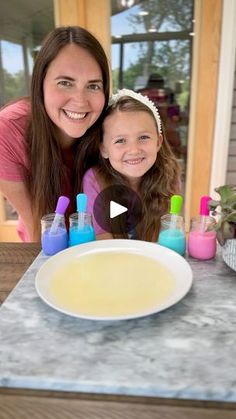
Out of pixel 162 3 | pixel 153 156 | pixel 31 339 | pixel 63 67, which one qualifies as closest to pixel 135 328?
pixel 31 339

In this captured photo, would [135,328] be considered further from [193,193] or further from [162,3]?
[162,3]

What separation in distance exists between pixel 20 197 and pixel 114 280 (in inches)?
30.5

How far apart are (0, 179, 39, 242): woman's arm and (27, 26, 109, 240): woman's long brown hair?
1.3 inches

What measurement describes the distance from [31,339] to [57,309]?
0.07 meters

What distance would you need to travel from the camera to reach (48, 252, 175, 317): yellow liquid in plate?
706 millimetres

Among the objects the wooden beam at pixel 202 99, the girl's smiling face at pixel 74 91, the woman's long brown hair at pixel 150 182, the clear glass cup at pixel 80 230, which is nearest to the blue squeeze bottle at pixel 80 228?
the clear glass cup at pixel 80 230

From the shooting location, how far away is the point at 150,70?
2486 mm

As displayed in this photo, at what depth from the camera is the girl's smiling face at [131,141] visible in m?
1.27

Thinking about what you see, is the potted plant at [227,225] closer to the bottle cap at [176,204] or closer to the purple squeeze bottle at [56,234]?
the bottle cap at [176,204]

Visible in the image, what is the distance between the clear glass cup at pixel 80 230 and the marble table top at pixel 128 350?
0.83 ft

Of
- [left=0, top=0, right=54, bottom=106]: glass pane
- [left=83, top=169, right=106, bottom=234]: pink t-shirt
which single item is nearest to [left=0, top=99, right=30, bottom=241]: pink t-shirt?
[left=83, top=169, right=106, bottom=234]: pink t-shirt

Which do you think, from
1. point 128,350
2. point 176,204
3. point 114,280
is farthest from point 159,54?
point 128,350

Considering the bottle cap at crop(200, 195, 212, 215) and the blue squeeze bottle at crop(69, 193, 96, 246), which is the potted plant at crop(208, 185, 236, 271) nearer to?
the bottle cap at crop(200, 195, 212, 215)

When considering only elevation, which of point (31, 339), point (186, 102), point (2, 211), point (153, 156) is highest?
point (186, 102)
